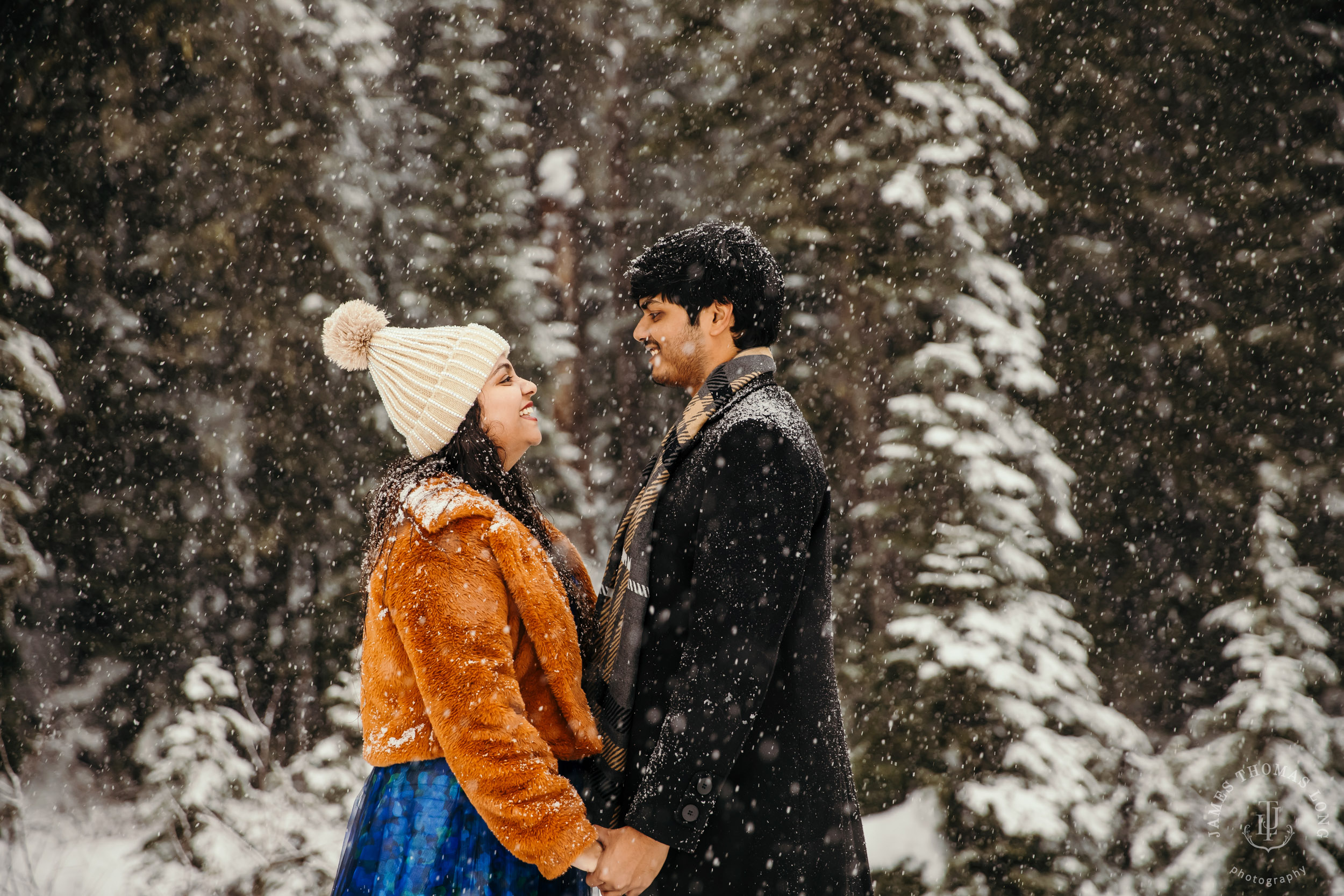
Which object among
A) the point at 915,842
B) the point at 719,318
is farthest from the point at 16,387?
the point at 915,842

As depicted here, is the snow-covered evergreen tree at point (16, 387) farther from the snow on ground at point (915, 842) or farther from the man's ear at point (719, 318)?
the snow on ground at point (915, 842)

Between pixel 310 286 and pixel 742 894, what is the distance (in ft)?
19.8

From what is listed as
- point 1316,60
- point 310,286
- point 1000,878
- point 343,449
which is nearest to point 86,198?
point 310,286

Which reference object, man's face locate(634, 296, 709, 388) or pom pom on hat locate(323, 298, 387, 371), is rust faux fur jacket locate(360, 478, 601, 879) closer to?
pom pom on hat locate(323, 298, 387, 371)

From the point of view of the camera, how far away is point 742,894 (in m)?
2.21

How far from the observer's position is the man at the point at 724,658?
2115 millimetres

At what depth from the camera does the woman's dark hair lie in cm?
241

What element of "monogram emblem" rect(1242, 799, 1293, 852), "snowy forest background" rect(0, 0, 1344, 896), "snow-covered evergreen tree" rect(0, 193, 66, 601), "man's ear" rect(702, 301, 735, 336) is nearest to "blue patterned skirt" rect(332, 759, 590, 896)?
"man's ear" rect(702, 301, 735, 336)

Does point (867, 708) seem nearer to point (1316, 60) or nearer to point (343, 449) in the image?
point (343, 449)

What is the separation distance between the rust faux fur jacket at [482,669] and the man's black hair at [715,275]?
0.79m

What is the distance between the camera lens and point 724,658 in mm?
2131

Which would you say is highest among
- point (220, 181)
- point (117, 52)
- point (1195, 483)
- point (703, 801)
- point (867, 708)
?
point (117, 52)

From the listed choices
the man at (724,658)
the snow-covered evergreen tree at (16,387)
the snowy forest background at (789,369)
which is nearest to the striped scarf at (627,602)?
the man at (724,658)

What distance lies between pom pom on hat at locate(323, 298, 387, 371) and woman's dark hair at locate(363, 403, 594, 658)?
331 mm
